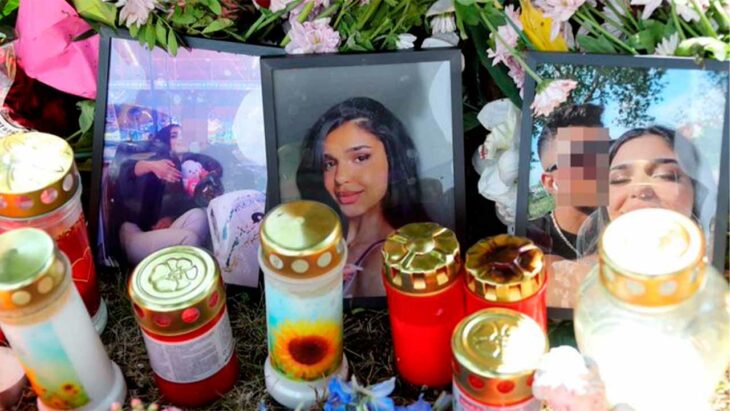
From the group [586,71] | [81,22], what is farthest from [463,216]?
[81,22]

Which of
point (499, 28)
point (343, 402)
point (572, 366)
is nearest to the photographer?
point (572, 366)

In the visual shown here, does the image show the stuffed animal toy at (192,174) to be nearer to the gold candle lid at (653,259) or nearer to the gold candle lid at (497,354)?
the gold candle lid at (497,354)

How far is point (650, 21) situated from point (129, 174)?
721 millimetres

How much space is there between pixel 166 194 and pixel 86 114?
0.58ft

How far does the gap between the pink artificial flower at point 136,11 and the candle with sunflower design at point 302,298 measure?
346 mm

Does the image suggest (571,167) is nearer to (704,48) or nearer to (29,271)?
(704,48)

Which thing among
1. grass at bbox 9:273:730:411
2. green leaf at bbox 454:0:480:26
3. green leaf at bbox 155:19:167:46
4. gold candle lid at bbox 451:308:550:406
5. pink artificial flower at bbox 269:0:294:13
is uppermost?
pink artificial flower at bbox 269:0:294:13

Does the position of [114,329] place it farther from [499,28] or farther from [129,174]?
[499,28]

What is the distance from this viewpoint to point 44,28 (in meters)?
1.34

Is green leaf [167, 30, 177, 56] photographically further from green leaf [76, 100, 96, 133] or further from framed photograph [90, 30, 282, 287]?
green leaf [76, 100, 96, 133]

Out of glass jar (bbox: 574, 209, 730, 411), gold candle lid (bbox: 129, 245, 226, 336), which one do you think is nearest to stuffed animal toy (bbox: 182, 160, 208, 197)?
gold candle lid (bbox: 129, 245, 226, 336)

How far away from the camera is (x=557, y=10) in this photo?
1117mm

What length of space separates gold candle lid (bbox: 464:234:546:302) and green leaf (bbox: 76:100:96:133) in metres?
0.63

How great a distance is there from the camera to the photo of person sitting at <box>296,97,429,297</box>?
1.24 m
